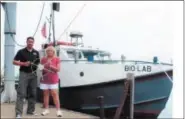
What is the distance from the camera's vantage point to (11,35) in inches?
219

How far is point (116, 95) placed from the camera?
7.59 meters

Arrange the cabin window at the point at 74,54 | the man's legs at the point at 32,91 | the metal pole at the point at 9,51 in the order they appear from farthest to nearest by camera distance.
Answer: the cabin window at the point at 74,54, the metal pole at the point at 9,51, the man's legs at the point at 32,91

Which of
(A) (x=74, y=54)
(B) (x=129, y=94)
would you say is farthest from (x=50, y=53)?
(A) (x=74, y=54)

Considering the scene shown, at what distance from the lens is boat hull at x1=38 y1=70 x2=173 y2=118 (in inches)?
298

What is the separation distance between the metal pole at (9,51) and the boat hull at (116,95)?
1.93 m

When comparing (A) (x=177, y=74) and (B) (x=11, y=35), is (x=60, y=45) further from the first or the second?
(A) (x=177, y=74)

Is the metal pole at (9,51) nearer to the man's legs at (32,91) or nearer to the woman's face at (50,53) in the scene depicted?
the man's legs at (32,91)

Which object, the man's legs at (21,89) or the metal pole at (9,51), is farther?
the metal pole at (9,51)

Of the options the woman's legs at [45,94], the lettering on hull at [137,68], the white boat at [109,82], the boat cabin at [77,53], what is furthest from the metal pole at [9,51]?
the lettering on hull at [137,68]

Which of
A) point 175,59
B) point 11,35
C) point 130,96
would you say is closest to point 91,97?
point 130,96

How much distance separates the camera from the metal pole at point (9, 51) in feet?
18.0

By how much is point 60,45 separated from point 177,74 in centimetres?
517

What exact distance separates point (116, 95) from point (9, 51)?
2.71m

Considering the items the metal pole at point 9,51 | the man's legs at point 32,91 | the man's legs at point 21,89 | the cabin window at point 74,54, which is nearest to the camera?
the man's legs at point 21,89
